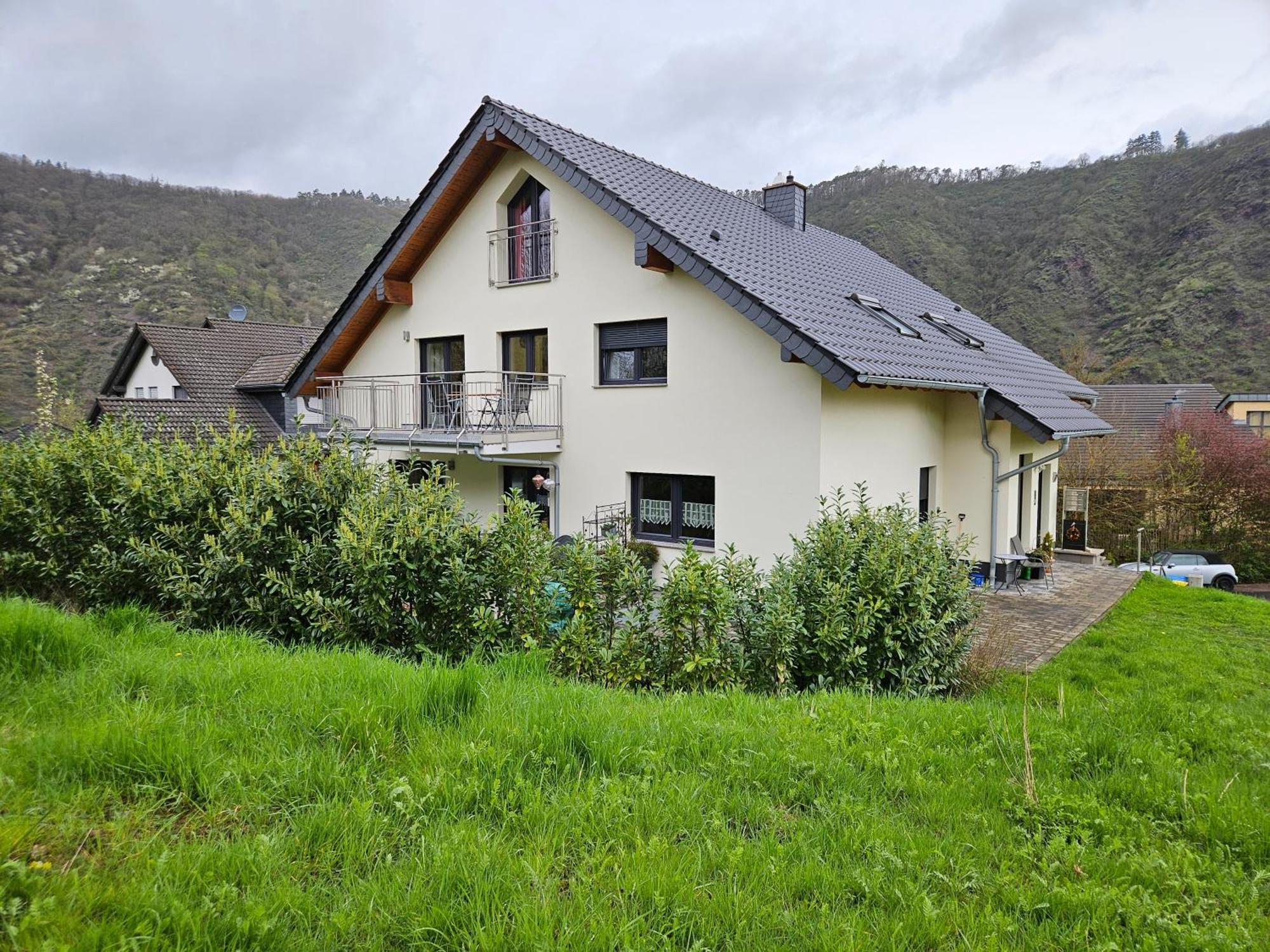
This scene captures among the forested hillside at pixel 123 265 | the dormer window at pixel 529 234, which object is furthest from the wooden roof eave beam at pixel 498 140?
the forested hillside at pixel 123 265

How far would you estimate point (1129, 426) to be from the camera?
28.4 metres

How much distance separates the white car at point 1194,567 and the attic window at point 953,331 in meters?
7.60

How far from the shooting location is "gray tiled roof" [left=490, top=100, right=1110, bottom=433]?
1088 cm

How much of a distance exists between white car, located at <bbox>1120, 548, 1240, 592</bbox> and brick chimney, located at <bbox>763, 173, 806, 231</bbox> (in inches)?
475

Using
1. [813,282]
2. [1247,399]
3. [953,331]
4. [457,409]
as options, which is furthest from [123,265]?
[1247,399]

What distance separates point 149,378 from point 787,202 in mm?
25108

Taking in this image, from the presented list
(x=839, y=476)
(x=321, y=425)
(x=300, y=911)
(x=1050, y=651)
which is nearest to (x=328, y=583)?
(x=300, y=911)

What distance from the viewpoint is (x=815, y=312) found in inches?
444

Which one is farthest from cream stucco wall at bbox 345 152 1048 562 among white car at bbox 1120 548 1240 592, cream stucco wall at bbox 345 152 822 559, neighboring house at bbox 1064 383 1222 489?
white car at bbox 1120 548 1240 592

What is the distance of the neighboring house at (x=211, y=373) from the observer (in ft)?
68.5

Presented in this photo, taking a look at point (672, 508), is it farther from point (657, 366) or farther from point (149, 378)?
point (149, 378)

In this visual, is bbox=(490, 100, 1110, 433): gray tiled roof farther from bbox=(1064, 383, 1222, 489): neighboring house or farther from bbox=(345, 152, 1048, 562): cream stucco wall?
bbox=(1064, 383, 1222, 489): neighboring house

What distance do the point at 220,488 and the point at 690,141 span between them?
6430 cm

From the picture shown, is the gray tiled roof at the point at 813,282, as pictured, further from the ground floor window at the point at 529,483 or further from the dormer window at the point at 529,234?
the ground floor window at the point at 529,483
